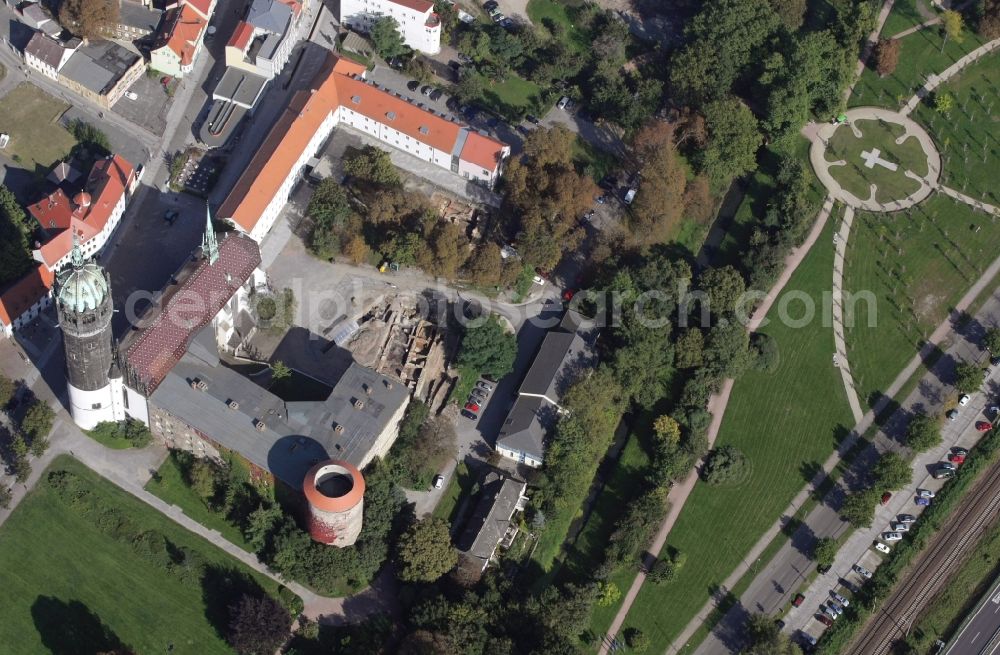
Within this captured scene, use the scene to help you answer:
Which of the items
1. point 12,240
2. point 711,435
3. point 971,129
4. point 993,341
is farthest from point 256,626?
point 971,129

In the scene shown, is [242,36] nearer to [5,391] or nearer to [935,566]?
[5,391]

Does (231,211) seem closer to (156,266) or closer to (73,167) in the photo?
A: (156,266)

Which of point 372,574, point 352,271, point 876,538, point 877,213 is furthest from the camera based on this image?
point 877,213

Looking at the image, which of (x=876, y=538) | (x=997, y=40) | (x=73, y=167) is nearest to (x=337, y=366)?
(x=73, y=167)

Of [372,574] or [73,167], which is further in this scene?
[73,167]

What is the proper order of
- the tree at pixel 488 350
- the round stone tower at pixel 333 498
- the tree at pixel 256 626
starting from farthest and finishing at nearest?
the tree at pixel 488 350 < the round stone tower at pixel 333 498 < the tree at pixel 256 626

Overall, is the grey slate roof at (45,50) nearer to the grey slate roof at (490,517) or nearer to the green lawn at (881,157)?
the grey slate roof at (490,517)

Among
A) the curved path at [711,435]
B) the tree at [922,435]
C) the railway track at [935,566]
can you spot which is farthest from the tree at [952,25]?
the railway track at [935,566]

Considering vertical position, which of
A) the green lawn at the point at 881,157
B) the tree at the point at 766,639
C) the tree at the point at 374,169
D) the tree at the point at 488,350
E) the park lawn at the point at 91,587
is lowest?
the park lawn at the point at 91,587
